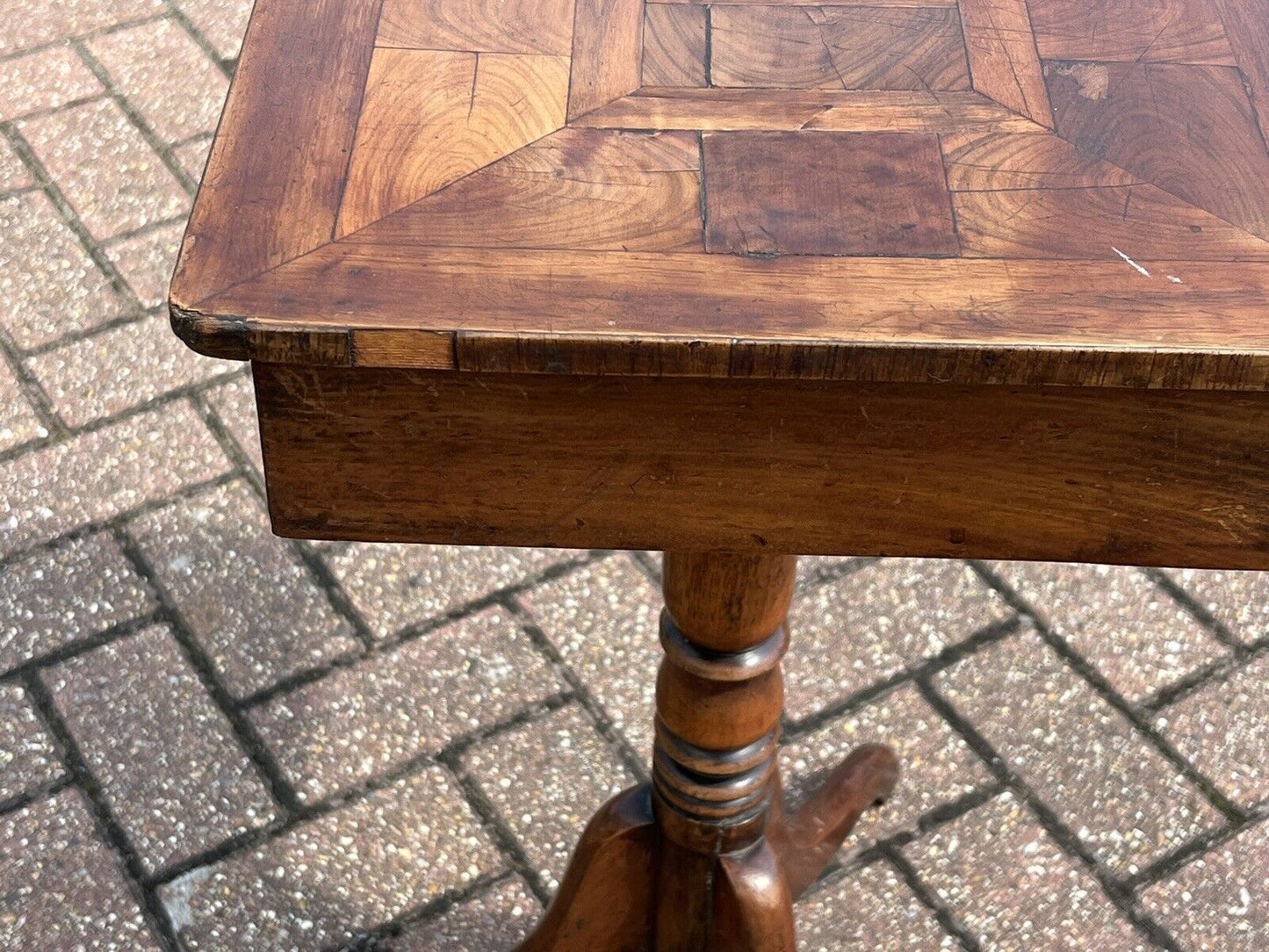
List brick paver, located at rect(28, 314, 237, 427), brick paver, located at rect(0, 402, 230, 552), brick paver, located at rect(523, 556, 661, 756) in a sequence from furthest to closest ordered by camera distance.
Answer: brick paver, located at rect(28, 314, 237, 427), brick paver, located at rect(0, 402, 230, 552), brick paver, located at rect(523, 556, 661, 756)

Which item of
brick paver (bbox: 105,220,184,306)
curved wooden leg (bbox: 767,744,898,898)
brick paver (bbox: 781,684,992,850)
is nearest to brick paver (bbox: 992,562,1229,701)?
brick paver (bbox: 781,684,992,850)

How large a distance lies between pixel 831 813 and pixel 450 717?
453mm

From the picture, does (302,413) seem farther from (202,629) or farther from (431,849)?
(202,629)

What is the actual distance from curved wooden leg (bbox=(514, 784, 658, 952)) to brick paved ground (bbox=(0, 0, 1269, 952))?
0.60 ft

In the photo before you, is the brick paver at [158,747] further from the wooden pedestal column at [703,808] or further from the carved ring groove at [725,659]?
the carved ring groove at [725,659]

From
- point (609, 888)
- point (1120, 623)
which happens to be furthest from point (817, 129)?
point (1120, 623)

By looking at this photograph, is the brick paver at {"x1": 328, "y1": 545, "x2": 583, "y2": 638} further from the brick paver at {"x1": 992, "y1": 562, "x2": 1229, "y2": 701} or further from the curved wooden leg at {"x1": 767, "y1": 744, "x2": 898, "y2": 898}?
the brick paver at {"x1": 992, "y1": 562, "x2": 1229, "y2": 701}

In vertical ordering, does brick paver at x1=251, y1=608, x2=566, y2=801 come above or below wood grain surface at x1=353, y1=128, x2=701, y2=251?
below

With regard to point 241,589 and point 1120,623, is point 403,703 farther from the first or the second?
point 1120,623

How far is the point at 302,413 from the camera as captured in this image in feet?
2.98

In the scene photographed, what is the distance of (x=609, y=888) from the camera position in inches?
57.2


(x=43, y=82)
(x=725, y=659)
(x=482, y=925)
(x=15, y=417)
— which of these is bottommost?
(x=482, y=925)

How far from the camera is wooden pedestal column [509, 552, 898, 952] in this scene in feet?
4.04

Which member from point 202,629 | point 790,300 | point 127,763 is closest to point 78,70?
point 202,629
